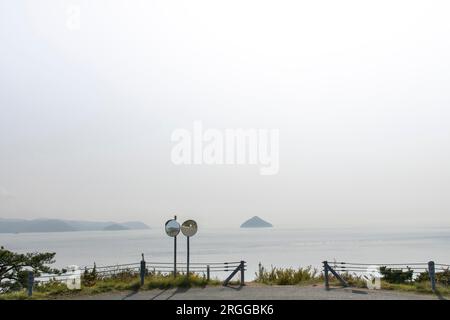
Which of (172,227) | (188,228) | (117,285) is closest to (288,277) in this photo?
(188,228)

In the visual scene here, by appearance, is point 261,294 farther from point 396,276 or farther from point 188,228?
point 396,276

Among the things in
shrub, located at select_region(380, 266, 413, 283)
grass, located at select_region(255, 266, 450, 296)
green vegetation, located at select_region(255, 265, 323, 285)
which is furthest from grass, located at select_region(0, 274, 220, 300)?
shrub, located at select_region(380, 266, 413, 283)

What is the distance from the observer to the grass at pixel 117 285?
18.0 m

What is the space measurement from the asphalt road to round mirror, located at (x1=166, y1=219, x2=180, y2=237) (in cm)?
319

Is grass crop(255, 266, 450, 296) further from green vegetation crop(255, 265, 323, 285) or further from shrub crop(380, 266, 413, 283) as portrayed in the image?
shrub crop(380, 266, 413, 283)

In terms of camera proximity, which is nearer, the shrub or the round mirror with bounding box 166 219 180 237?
the round mirror with bounding box 166 219 180 237

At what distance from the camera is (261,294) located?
17.2 metres

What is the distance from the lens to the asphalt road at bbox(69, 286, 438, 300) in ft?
53.7

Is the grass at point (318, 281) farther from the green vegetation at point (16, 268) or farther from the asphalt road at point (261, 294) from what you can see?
the green vegetation at point (16, 268)

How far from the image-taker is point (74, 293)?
1809cm

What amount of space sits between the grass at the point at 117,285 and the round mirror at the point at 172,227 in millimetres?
2045

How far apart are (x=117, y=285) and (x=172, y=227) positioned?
3.70 meters
